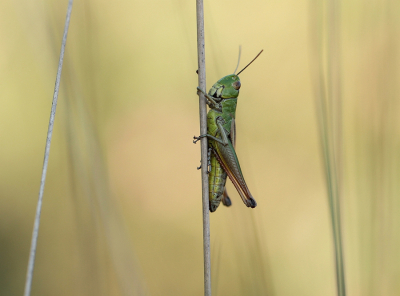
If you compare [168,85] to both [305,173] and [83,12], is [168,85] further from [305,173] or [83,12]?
[305,173]

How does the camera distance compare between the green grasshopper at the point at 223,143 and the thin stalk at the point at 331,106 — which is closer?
the thin stalk at the point at 331,106

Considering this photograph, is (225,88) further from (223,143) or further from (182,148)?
(182,148)

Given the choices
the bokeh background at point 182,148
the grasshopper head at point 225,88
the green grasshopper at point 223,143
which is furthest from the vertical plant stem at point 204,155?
the bokeh background at point 182,148

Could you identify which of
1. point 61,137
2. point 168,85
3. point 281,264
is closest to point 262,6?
point 168,85

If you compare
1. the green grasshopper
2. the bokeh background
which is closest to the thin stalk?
the bokeh background

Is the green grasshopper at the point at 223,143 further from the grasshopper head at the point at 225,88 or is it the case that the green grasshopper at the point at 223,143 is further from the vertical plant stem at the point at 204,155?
the vertical plant stem at the point at 204,155

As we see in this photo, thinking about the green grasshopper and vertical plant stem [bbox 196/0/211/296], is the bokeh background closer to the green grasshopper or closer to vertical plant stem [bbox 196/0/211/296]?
the green grasshopper

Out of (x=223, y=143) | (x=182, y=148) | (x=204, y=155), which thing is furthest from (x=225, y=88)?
(x=182, y=148)
